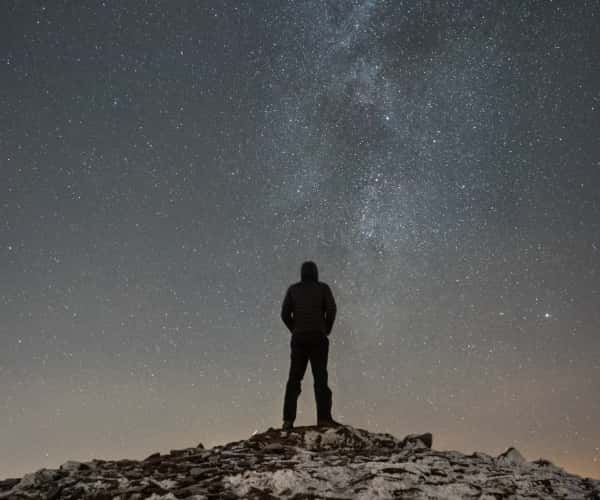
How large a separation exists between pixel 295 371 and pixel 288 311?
103 cm

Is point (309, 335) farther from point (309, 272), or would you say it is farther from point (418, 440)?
point (418, 440)

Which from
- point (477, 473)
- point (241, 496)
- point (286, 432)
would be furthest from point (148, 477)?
point (477, 473)

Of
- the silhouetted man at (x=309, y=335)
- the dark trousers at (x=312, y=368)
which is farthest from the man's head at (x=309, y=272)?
the dark trousers at (x=312, y=368)

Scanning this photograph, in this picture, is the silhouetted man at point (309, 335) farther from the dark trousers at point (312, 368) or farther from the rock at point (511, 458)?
the rock at point (511, 458)

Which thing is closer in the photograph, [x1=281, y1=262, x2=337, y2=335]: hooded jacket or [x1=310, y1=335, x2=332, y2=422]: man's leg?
[x1=310, y1=335, x2=332, y2=422]: man's leg

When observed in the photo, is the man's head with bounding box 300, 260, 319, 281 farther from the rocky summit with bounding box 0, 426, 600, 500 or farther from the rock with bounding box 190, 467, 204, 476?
the rock with bounding box 190, 467, 204, 476

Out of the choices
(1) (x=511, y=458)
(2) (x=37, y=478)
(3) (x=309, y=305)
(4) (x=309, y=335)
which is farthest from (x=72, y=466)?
(1) (x=511, y=458)

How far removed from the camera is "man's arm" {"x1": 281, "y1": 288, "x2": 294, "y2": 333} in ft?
33.2

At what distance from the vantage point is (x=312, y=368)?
9812 mm

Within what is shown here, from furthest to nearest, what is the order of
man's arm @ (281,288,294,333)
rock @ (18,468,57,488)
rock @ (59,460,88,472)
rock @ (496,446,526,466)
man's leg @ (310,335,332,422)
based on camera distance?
man's arm @ (281,288,294,333), man's leg @ (310,335,332,422), rock @ (496,446,526,466), rock @ (59,460,88,472), rock @ (18,468,57,488)

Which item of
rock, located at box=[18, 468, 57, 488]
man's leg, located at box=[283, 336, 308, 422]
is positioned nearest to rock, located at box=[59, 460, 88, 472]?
rock, located at box=[18, 468, 57, 488]

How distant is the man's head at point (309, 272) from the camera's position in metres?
10.2

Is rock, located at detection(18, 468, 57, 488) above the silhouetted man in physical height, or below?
below

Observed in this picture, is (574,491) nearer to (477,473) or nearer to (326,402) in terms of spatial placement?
(477,473)
